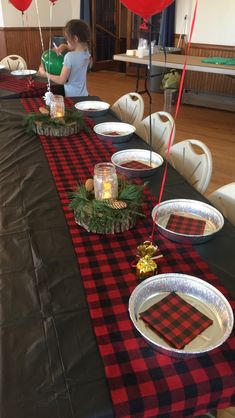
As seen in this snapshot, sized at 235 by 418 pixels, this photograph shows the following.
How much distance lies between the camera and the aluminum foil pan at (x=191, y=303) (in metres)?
0.79

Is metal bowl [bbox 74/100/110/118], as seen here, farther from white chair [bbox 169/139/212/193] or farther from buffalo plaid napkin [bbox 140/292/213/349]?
buffalo plaid napkin [bbox 140/292/213/349]

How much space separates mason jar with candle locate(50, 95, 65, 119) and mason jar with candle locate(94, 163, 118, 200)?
944 mm

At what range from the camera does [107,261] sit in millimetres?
1069

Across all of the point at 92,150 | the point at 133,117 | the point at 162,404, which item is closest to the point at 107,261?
the point at 162,404

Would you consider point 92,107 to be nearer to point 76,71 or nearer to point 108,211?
point 76,71

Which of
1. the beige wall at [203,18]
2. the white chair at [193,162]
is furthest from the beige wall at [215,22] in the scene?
the white chair at [193,162]

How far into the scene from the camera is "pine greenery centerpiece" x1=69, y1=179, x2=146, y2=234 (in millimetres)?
1167

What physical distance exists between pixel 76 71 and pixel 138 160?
132cm

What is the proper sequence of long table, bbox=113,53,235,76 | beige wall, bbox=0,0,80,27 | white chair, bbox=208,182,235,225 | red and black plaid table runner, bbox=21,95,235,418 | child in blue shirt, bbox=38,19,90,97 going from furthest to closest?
beige wall, bbox=0,0,80,27, long table, bbox=113,53,235,76, child in blue shirt, bbox=38,19,90,97, white chair, bbox=208,182,235,225, red and black plaid table runner, bbox=21,95,235,418

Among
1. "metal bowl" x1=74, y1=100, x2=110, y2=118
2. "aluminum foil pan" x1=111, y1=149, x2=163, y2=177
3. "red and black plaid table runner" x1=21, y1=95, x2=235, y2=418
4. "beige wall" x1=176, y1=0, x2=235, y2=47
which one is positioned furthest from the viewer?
"beige wall" x1=176, y1=0, x2=235, y2=47

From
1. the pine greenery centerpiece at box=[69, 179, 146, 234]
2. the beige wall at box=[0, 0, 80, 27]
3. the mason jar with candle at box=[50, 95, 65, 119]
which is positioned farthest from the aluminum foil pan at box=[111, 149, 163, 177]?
the beige wall at box=[0, 0, 80, 27]

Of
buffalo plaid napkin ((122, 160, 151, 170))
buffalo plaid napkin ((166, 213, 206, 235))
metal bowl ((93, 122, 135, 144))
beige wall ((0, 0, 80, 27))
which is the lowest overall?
buffalo plaid napkin ((166, 213, 206, 235))

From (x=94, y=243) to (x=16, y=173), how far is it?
2.12 ft

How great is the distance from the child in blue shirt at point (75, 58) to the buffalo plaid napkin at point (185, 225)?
176 cm
